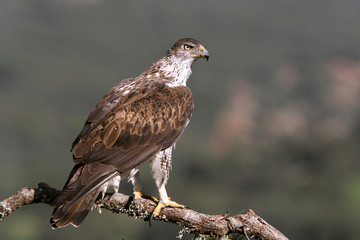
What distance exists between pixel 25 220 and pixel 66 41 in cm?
12318

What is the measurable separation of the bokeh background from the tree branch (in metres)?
14.2

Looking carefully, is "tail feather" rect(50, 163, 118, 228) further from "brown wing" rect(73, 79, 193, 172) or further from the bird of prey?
"brown wing" rect(73, 79, 193, 172)

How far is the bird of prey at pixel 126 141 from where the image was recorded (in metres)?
6.55

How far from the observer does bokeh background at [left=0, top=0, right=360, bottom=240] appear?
43.3m

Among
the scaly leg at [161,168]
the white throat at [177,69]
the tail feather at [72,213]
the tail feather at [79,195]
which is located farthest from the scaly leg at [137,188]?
the white throat at [177,69]

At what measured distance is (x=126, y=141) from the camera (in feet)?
23.5

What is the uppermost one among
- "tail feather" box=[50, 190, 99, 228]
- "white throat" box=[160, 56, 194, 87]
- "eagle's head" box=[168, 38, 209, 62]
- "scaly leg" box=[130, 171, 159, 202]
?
"eagle's head" box=[168, 38, 209, 62]

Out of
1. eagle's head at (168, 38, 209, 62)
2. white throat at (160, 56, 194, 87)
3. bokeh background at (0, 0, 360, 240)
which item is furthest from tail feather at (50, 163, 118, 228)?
bokeh background at (0, 0, 360, 240)

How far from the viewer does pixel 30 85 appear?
136 m

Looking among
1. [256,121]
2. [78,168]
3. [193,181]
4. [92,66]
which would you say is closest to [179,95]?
[78,168]

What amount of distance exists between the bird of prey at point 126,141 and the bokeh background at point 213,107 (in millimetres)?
13666

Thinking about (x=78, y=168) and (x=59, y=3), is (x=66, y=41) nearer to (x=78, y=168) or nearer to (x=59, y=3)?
(x=59, y=3)

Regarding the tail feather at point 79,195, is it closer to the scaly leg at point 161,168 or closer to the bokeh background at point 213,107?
the scaly leg at point 161,168

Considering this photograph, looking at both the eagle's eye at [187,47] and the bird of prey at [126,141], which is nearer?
the bird of prey at [126,141]
